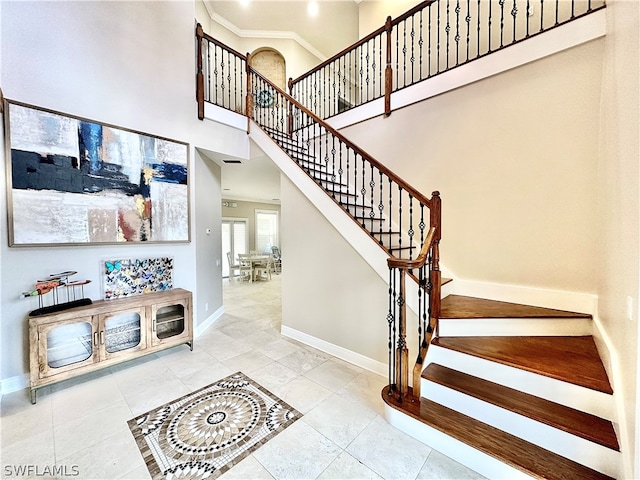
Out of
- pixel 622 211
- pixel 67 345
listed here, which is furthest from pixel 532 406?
pixel 67 345

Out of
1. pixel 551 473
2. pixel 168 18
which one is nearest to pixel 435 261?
pixel 551 473

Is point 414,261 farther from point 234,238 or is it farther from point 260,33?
point 234,238

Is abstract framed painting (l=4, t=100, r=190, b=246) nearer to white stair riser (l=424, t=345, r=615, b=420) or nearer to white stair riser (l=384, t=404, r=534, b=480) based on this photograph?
white stair riser (l=384, t=404, r=534, b=480)

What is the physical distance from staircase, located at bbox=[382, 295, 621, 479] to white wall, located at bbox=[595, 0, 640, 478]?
16 cm

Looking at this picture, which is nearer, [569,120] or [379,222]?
[569,120]

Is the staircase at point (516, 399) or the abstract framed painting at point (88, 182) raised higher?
the abstract framed painting at point (88, 182)

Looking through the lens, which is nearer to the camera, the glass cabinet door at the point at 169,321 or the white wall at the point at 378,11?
Result: the glass cabinet door at the point at 169,321

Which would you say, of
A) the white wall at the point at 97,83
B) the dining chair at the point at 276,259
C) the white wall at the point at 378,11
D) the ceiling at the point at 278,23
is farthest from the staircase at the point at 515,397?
the dining chair at the point at 276,259

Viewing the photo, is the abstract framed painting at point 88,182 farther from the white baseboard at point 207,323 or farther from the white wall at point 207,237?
the white baseboard at point 207,323

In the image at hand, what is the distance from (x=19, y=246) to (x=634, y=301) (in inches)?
173

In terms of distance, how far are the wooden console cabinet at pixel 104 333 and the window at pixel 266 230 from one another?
266 inches

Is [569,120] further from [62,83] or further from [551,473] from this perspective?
[62,83]

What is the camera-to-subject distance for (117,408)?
2.12 metres

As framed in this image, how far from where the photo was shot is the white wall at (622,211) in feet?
4.16
